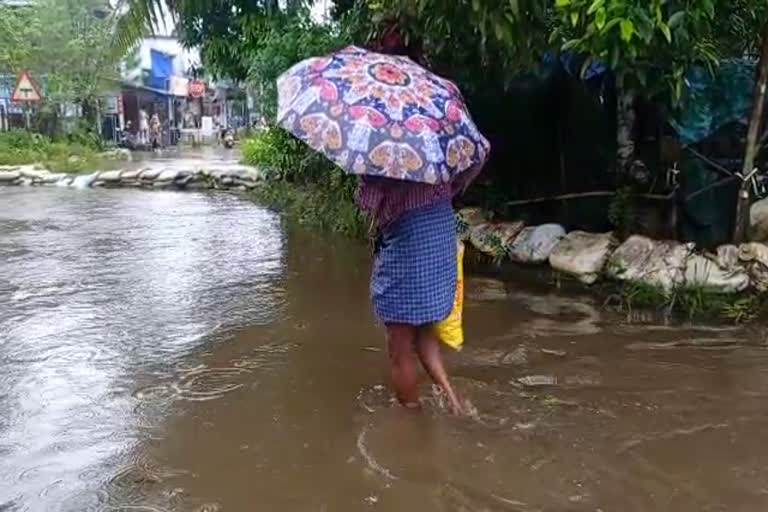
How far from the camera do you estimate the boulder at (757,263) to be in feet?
Answer: 17.6

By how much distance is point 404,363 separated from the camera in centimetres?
379

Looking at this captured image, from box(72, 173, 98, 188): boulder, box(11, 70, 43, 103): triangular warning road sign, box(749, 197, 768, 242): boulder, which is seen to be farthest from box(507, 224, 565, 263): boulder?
box(11, 70, 43, 103): triangular warning road sign

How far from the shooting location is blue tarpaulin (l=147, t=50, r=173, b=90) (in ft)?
107

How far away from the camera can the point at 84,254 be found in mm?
8250

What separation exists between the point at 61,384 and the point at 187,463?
1335mm

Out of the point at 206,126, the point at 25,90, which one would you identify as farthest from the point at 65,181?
the point at 206,126

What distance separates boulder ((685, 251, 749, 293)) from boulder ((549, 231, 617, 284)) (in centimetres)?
68

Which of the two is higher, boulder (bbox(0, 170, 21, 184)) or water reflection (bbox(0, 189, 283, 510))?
boulder (bbox(0, 170, 21, 184))

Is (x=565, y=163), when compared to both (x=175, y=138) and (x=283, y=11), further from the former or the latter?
(x=175, y=138)

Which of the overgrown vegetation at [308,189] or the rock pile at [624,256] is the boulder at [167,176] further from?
the rock pile at [624,256]

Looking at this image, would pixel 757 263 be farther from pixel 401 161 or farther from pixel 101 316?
pixel 101 316

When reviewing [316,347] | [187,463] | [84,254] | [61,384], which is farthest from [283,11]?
[187,463]

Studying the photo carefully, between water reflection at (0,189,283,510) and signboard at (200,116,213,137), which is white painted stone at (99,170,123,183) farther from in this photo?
signboard at (200,116,213,137)

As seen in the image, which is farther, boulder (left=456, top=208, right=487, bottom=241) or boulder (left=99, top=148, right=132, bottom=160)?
boulder (left=99, top=148, right=132, bottom=160)
